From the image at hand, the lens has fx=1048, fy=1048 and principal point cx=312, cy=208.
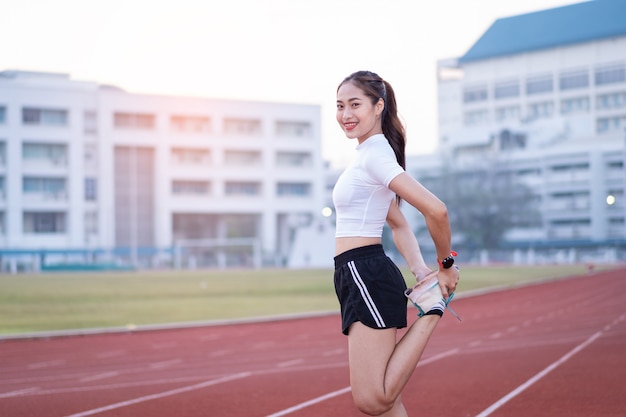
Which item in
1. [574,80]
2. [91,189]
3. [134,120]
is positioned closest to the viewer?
[91,189]

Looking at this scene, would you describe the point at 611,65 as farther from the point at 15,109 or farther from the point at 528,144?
the point at 15,109

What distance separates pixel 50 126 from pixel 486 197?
3627 cm

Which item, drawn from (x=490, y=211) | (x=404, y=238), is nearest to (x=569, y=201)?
(x=490, y=211)

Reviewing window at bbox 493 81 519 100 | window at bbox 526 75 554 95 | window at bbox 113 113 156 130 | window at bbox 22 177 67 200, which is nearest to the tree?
window at bbox 113 113 156 130

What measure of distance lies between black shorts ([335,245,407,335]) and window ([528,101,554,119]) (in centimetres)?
11047

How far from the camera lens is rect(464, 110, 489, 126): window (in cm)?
12242

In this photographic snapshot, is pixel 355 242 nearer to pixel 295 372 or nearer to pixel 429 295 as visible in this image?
pixel 429 295

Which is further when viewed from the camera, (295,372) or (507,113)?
(507,113)

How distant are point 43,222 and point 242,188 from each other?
1761 centimetres

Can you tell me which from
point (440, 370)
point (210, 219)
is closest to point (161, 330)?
point (440, 370)

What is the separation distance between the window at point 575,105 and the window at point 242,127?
129 ft

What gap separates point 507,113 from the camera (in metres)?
119

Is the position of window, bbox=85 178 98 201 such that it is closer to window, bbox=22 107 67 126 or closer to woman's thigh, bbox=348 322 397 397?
window, bbox=22 107 67 126

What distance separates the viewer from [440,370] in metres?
12.4
